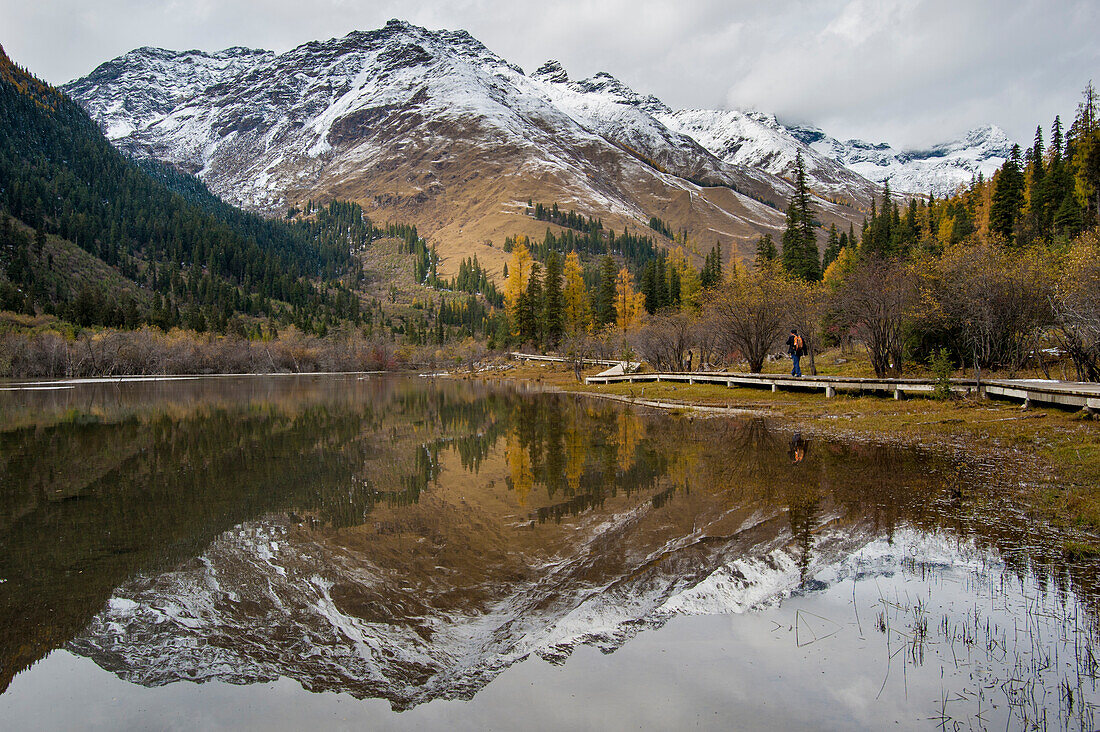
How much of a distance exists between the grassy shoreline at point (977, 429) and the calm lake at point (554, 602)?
2.51ft

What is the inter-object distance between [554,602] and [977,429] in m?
16.8

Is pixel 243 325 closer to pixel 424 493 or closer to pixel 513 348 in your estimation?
pixel 513 348

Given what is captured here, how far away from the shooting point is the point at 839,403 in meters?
25.9

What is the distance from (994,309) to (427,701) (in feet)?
100

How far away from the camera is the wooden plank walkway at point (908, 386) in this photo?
1698 centimetres

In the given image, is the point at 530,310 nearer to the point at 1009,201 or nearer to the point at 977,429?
the point at 1009,201

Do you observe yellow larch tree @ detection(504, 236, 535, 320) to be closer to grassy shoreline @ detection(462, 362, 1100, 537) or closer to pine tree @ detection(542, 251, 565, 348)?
pine tree @ detection(542, 251, 565, 348)

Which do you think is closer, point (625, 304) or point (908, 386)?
point (908, 386)

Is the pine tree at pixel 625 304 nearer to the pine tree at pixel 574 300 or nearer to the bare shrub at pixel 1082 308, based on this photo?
the pine tree at pixel 574 300

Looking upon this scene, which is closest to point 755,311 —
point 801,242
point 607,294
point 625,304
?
point 801,242

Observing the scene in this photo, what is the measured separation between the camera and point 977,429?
1736cm

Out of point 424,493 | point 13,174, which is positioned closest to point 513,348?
point 424,493

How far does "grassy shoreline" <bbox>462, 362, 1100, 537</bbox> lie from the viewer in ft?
33.2

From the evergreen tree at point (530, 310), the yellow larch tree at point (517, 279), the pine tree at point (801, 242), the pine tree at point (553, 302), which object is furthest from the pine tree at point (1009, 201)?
the yellow larch tree at point (517, 279)
